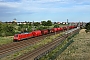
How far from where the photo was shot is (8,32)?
8156 centimetres

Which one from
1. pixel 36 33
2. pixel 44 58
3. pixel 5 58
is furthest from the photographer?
pixel 36 33

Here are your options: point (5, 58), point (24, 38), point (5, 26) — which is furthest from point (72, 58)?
point (5, 26)

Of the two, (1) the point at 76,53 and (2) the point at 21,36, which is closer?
(1) the point at 76,53

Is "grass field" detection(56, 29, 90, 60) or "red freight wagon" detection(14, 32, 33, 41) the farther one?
"red freight wagon" detection(14, 32, 33, 41)

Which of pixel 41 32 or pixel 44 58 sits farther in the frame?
pixel 41 32

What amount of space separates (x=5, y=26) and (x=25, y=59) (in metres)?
59.2

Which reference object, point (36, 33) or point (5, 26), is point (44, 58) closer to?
point (36, 33)

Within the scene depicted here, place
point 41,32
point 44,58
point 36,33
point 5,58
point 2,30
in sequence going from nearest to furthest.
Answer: point 44,58, point 5,58, point 36,33, point 41,32, point 2,30

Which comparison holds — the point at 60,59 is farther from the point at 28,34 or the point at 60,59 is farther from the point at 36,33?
the point at 36,33

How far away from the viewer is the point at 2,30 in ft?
261

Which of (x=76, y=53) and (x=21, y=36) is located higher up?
(x=21, y=36)

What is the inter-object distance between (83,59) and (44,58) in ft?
18.5

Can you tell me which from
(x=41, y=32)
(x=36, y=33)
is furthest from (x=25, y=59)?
(x=41, y=32)

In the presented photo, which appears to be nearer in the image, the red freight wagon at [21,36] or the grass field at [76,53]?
the grass field at [76,53]
